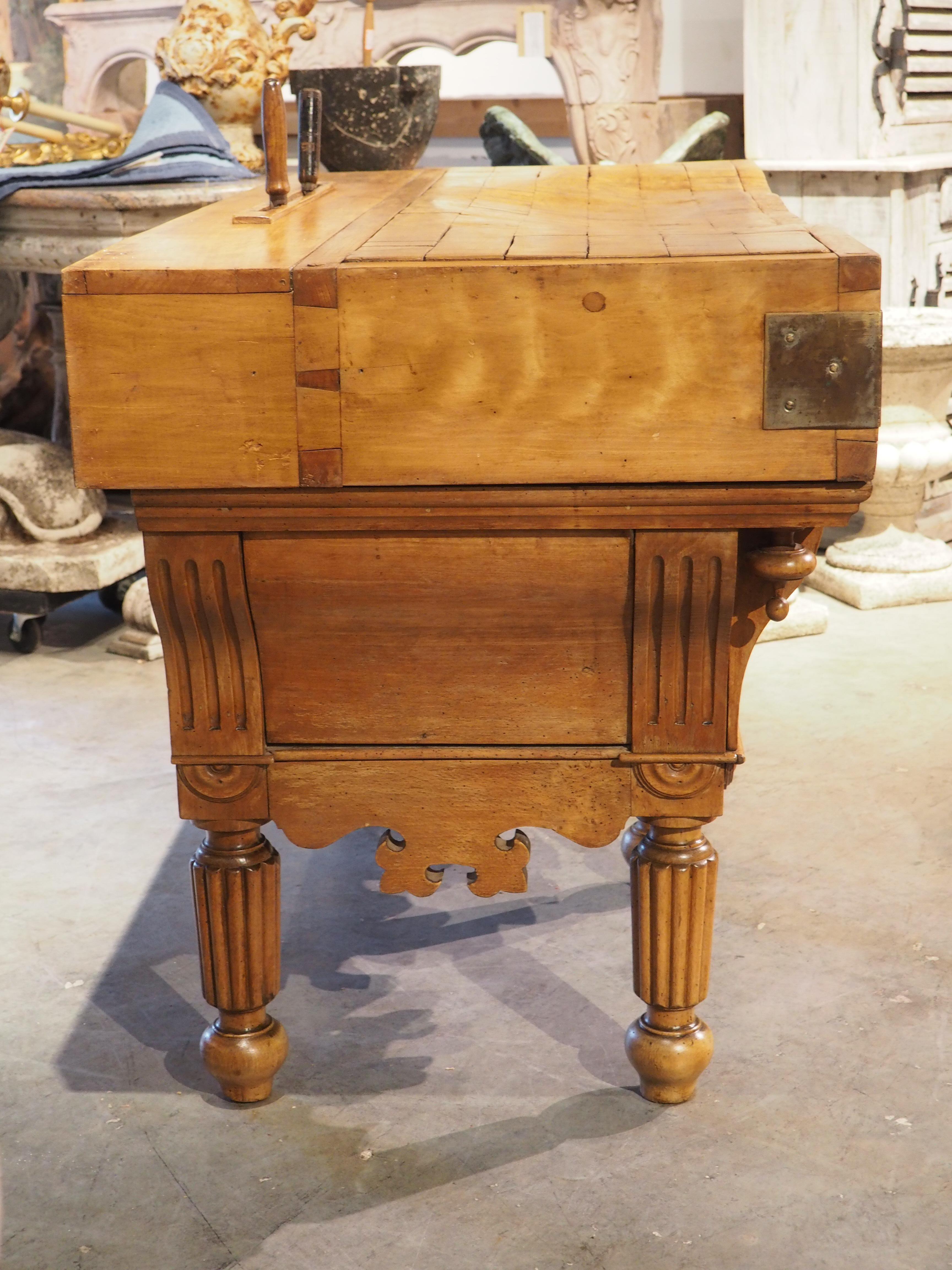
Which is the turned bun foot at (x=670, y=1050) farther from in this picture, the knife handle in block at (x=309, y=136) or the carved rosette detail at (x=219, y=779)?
the knife handle in block at (x=309, y=136)

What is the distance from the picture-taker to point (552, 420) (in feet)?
4.32

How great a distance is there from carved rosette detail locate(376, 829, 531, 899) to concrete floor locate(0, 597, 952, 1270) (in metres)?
0.29

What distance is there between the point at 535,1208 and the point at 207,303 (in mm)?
1001

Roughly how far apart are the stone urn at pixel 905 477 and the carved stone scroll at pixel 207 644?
2.46m

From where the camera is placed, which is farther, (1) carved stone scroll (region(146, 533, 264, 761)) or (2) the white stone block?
(2) the white stone block

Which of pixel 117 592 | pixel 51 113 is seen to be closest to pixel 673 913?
pixel 117 592

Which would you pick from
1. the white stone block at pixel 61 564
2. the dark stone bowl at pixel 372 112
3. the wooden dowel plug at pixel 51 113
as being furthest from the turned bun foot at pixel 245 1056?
the wooden dowel plug at pixel 51 113

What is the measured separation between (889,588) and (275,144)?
2378mm

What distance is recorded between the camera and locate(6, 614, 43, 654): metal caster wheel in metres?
3.37

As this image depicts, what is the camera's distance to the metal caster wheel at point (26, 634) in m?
3.37

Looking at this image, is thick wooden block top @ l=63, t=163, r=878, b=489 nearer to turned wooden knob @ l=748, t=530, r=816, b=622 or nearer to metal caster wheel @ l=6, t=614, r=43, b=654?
turned wooden knob @ l=748, t=530, r=816, b=622

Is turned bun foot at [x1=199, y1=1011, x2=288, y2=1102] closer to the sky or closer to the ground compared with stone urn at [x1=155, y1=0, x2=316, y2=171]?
closer to the ground

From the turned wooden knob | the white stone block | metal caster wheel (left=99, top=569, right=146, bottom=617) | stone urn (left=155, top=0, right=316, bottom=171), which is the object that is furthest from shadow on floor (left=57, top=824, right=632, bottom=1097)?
stone urn (left=155, top=0, right=316, bottom=171)

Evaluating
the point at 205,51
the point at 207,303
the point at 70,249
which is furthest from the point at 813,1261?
the point at 205,51
